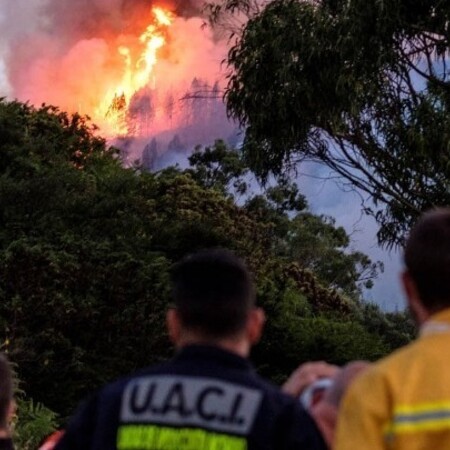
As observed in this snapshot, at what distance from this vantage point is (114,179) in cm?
2419

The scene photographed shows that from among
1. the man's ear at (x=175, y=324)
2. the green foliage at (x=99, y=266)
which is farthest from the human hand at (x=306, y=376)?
the green foliage at (x=99, y=266)

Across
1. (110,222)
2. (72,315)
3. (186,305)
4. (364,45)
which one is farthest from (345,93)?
(186,305)

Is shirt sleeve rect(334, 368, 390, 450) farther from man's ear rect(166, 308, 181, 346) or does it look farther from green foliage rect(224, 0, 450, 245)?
green foliage rect(224, 0, 450, 245)

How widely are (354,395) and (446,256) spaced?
34 centimetres

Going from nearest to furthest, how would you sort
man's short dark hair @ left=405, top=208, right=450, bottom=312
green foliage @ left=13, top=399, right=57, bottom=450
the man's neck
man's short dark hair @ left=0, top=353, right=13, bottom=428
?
man's short dark hair @ left=405, top=208, right=450, bottom=312, the man's neck, man's short dark hair @ left=0, top=353, right=13, bottom=428, green foliage @ left=13, top=399, right=57, bottom=450

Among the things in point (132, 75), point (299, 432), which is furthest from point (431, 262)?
point (132, 75)

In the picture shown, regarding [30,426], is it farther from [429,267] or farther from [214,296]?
[429,267]

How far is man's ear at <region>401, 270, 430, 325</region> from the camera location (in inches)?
84.1

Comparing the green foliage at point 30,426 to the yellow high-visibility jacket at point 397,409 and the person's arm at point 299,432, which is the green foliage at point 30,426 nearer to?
the person's arm at point 299,432

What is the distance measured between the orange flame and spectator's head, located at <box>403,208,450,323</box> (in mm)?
56290

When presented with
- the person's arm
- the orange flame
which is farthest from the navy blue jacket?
the orange flame

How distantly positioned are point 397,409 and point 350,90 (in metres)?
13.8

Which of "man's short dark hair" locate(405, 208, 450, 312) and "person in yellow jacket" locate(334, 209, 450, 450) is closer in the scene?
"person in yellow jacket" locate(334, 209, 450, 450)

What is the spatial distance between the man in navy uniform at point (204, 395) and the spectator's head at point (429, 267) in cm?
38
